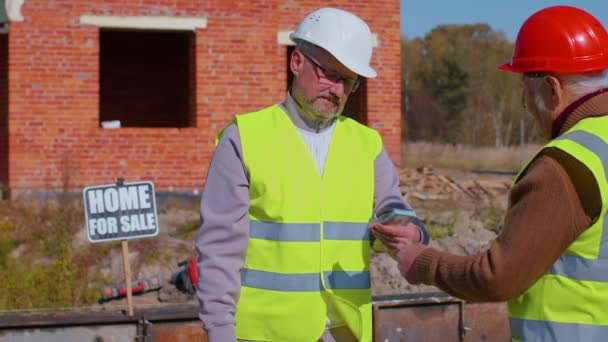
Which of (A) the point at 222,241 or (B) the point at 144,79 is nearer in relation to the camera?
(A) the point at 222,241

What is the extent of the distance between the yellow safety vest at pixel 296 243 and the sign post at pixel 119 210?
4.24 metres

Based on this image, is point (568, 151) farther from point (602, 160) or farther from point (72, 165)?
point (72, 165)

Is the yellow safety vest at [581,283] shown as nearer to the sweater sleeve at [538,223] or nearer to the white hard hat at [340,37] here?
the sweater sleeve at [538,223]

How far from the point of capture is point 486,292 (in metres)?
2.76

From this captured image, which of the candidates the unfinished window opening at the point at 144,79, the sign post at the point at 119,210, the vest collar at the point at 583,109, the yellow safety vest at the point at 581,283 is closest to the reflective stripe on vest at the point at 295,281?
the yellow safety vest at the point at 581,283

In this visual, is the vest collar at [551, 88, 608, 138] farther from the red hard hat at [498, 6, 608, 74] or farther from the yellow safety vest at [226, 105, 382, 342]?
the yellow safety vest at [226, 105, 382, 342]

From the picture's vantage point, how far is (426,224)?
469 inches

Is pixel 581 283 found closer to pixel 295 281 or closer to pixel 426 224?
pixel 295 281

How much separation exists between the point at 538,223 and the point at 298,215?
1074 mm

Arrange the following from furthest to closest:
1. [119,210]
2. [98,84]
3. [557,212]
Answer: [98,84]
[119,210]
[557,212]

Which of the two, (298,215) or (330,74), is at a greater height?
(330,74)

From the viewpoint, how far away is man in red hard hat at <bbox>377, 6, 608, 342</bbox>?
104 inches

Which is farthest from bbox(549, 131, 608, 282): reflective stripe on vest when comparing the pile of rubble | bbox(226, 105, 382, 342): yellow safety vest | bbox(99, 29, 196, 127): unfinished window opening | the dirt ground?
bbox(99, 29, 196, 127): unfinished window opening

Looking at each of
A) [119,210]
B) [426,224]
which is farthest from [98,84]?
[119,210]
